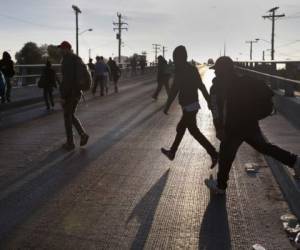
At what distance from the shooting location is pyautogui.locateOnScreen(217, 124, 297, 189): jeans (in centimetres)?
691

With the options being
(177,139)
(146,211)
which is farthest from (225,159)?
(177,139)

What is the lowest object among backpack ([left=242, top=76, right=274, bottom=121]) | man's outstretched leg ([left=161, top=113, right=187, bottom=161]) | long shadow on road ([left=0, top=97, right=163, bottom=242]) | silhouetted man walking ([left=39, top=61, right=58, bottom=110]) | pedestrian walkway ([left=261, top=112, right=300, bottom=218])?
long shadow on road ([left=0, top=97, right=163, bottom=242])

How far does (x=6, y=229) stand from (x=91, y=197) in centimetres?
151

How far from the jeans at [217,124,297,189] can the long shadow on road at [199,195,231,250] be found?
360 millimetres

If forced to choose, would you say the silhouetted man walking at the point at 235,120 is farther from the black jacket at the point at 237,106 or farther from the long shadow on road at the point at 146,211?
the long shadow on road at the point at 146,211

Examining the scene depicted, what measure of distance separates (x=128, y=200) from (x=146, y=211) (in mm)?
539

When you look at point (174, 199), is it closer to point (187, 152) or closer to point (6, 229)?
point (6, 229)

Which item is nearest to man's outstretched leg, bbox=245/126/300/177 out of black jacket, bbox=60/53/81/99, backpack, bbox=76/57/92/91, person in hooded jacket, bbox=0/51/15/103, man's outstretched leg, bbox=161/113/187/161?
man's outstretched leg, bbox=161/113/187/161

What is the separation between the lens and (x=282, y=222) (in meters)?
6.20

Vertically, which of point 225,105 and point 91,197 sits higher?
point 225,105

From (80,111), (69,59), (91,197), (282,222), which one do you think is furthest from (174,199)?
(80,111)

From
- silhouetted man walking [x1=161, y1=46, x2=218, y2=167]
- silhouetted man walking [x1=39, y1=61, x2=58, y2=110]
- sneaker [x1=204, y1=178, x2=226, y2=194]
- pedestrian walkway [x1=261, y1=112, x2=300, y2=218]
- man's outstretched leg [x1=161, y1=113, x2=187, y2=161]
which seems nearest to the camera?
pedestrian walkway [x1=261, y1=112, x2=300, y2=218]

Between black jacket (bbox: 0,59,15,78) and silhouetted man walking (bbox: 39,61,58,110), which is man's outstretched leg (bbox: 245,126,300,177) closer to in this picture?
silhouetted man walking (bbox: 39,61,58,110)

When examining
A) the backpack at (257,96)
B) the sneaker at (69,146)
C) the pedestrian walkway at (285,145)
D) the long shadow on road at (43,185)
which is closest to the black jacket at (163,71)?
the pedestrian walkway at (285,145)
